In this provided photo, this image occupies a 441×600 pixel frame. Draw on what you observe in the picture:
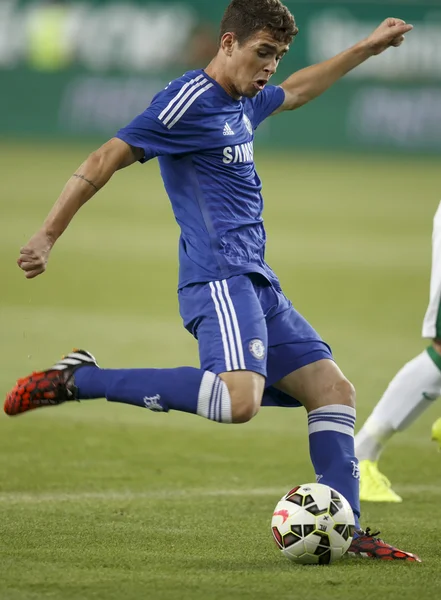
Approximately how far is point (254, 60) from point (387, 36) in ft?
3.33

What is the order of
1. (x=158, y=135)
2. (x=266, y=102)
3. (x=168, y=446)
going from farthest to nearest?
(x=168, y=446) < (x=266, y=102) < (x=158, y=135)

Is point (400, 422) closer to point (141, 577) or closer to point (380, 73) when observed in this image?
point (141, 577)

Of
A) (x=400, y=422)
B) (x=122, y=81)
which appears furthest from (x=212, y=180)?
(x=122, y=81)

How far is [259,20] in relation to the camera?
5324 millimetres

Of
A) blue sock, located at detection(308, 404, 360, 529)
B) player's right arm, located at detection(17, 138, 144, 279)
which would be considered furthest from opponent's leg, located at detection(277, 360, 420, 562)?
player's right arm, located at detection(17, 138, 144, 279)

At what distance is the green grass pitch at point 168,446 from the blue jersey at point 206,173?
3.99 ft

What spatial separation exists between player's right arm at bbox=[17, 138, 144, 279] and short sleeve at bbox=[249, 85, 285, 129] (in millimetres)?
895

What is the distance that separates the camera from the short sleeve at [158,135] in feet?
17.1

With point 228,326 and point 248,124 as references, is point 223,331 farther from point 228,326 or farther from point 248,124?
point 248,124

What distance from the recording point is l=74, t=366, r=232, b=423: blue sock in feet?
16.6

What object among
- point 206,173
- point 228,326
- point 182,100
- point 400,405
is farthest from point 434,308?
point 182,100

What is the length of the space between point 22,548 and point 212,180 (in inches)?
67.7

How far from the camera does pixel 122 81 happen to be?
28.0 metres

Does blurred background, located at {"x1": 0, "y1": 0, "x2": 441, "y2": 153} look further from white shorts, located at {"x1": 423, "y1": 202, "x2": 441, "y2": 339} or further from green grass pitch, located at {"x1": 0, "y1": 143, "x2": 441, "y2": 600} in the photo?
white shorts, located at {"x1": 423, "y1": 202, "x2": 441, "y2": 339}
